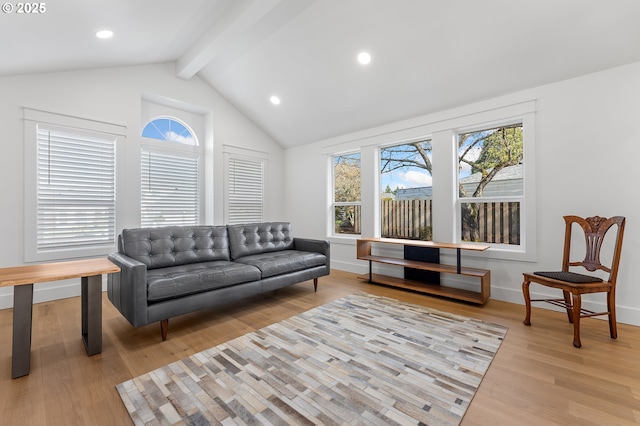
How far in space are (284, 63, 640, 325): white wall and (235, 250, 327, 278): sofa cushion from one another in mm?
2103

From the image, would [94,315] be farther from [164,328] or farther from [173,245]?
[173,245]

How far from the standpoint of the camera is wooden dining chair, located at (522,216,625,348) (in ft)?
7.35

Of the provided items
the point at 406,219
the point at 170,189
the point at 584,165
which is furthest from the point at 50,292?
the point at 584,165

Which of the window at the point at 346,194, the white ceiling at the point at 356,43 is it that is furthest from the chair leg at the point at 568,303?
the window at the point at 346,194

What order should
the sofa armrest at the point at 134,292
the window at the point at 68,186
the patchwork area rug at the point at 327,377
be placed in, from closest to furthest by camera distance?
the patchwork area rug at the point at 327,377, the sofa armrest at the point at 134,292, the window at the point at 68,186

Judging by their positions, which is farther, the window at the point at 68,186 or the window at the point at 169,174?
the window at the point at 169,174

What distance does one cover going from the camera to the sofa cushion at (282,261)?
3162 mm

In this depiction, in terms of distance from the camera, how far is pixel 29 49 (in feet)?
8.61

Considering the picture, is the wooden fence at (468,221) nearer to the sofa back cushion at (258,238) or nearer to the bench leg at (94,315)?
the sofa back cushion at (258,238)

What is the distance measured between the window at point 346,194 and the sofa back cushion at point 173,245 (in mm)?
2360

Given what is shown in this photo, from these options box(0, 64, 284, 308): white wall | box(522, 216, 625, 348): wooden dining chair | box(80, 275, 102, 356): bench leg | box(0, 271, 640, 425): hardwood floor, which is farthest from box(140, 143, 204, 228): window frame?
box(522, 216, 625, 348): wooden dining chair

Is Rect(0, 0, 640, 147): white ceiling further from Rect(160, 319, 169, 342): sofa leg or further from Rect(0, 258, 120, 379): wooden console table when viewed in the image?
Rect(160, 319, 169, 342): sofa leg

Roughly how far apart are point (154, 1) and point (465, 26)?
298 centimetres

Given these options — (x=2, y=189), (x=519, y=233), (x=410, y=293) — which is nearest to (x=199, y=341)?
(x=410, y=293)
